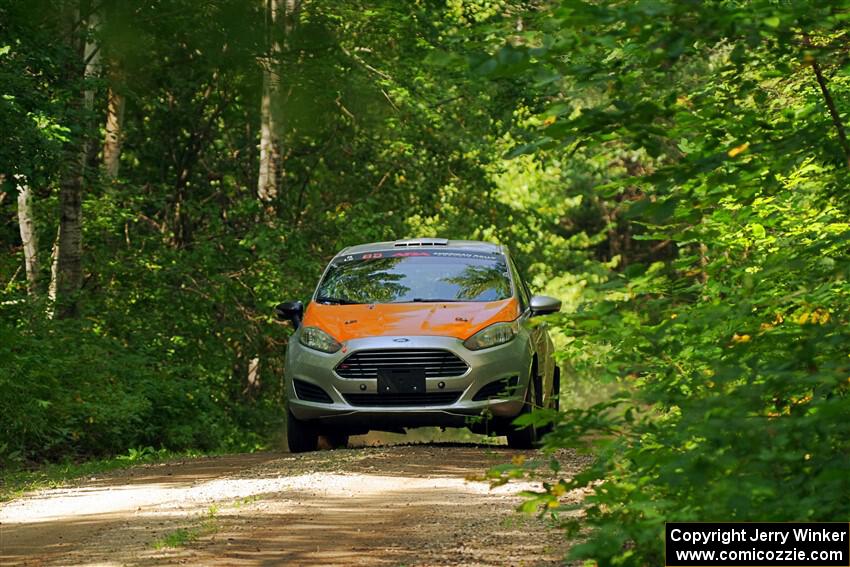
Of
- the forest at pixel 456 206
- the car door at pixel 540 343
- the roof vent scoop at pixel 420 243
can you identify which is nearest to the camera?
the forest at pixel 456 206

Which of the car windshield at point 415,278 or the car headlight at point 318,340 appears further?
the car windshield at point 415,278

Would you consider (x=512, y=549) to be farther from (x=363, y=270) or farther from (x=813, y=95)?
(x=363, y=270)

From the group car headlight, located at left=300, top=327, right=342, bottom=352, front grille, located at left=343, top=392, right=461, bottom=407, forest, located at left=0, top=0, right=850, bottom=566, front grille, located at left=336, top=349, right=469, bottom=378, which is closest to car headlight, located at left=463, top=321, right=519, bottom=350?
front grille, located at left=336, top=349, right=469, bottom=378

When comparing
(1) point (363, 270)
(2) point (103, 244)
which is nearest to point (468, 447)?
(1) point (363, 270)

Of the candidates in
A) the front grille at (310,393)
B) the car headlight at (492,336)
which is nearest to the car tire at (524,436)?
the car headlight at (492,336)

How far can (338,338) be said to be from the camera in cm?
1380

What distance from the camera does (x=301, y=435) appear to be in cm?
1446

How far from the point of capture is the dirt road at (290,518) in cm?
795

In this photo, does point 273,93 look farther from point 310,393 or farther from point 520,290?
point 310,393

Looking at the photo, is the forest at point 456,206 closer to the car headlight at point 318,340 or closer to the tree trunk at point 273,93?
the tree trunk at point 273,93

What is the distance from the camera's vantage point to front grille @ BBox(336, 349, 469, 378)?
44.7ft

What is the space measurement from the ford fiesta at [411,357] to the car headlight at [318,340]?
0.01 m

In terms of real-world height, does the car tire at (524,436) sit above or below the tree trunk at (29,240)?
below

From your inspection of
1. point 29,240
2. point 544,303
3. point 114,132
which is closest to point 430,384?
point 544,303
